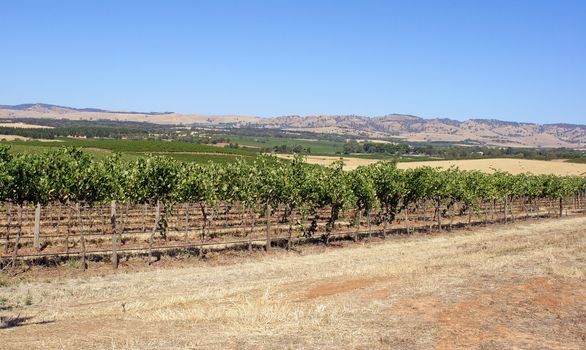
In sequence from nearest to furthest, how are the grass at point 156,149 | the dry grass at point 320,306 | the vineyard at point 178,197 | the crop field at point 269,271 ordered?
1. the dry grass at point 320,306
2. the crop field at point 269,271
3. the vineyard at point 178,197
4. the grass at point 156,149

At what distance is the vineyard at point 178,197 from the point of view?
25406 mm

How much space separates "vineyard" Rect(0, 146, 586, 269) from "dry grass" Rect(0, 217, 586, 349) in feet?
14.1

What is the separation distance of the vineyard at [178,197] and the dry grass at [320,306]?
4287mm

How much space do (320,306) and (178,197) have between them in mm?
15738

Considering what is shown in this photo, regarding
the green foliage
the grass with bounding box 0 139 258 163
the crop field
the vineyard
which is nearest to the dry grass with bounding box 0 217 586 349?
the crop field

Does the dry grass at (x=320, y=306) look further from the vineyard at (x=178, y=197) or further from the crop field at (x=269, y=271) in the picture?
the vineyard at (x=178, y=197)

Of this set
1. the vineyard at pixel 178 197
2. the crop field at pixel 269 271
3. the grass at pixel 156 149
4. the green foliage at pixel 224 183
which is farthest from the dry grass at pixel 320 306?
the grass at pixel 156 149

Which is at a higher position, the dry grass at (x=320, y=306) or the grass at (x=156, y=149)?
the grass at (x=156, y=149)

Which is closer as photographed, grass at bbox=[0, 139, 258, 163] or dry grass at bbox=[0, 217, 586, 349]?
dry grass at bbox=[0, 217, 586, 349]

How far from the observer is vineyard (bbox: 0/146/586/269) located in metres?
25.4

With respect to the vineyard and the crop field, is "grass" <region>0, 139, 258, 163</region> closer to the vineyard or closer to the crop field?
the vineyard

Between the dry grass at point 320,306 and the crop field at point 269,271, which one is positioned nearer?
the dry grass at point 320,306

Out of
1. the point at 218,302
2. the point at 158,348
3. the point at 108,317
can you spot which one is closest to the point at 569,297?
the point at 218,302

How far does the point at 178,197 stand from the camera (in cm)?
2856
